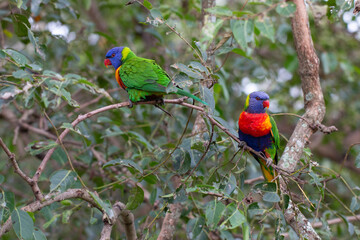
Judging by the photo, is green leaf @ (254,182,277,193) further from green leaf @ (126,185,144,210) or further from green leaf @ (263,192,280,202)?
green leaf @ (126,185,144,210)

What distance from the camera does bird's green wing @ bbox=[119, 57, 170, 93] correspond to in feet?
8.55

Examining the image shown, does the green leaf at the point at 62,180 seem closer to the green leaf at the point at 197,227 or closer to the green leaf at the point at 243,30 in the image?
the green leaf at the point at 197,227

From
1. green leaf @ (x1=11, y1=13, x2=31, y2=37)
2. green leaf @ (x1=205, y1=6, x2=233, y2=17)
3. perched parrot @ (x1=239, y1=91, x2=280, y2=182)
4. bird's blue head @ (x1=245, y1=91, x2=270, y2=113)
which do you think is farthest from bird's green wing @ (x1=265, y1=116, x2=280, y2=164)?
green leaf @ (x1=11, y1=13, x2=31, y2=37)

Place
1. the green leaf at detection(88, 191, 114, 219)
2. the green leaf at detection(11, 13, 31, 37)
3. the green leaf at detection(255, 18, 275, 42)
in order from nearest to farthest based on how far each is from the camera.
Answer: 1. the green leaf at detection(255, 18, 275, 42)
2. the green leaf at detection(88, 191, 114, 219)
3. the green leaf at detection(11, 13, 31, 37)

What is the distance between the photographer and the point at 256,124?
274cm

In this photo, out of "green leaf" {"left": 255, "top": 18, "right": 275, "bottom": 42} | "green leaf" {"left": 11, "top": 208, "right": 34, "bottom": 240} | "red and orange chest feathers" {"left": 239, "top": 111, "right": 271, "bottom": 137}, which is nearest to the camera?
"green leaf" {"left": 255, "top": 18, "right": 275, "bottom": 42}

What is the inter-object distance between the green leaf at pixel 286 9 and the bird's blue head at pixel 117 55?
1872 mm

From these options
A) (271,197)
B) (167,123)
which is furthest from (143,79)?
(271,197)

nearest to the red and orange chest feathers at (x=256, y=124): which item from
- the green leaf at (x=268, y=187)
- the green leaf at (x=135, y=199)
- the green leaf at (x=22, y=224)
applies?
the green leaf at (x=268, y=187)

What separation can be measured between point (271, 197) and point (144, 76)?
133 cm

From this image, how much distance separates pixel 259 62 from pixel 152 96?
2181mm

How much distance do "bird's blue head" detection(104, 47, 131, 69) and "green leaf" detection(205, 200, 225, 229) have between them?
1797mm

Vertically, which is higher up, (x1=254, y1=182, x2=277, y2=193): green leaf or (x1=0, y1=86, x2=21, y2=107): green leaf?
(x1=0, y1=86, x2=21, y2=107): green leaf

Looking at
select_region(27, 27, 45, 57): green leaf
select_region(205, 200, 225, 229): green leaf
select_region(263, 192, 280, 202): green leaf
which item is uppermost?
select_region(27, 27, 45, 57): green leaf
